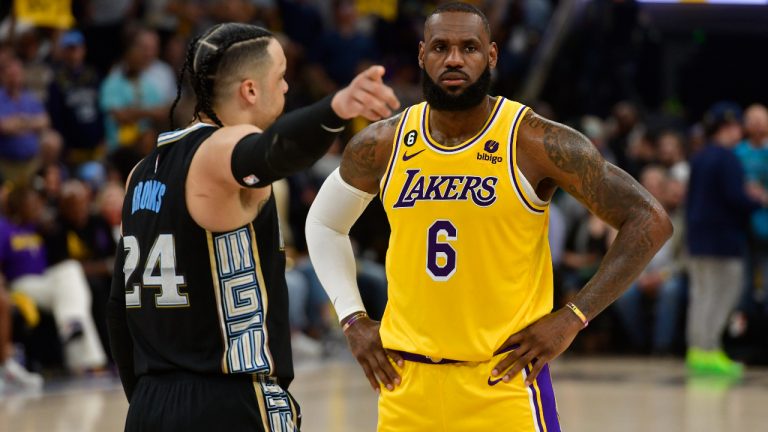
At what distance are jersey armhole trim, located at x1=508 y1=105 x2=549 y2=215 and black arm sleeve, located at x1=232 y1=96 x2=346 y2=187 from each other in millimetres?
1000

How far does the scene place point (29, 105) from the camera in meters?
13.1

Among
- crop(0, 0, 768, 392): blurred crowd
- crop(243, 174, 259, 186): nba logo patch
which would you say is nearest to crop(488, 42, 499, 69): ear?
crop(243, 174, 259, 186): nba logo patch

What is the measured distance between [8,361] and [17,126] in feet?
9.02

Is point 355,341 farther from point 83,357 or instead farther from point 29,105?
point 29,105

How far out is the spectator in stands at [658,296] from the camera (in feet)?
45.7

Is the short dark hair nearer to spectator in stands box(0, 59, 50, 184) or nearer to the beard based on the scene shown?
the beard

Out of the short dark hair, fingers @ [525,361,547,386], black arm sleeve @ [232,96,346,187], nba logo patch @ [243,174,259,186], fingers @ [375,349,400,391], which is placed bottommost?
fingers @ [375,349,400,391]

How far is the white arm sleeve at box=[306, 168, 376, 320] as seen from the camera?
479 cm

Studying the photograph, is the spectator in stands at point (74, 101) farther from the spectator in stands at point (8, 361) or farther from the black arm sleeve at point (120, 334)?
the black arm sleeve at point (120, 334)

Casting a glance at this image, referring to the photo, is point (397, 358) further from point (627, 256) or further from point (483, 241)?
point (627, 256)

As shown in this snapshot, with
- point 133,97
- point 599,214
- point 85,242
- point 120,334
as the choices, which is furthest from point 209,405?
point 133,97

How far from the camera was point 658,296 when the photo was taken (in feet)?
46.4

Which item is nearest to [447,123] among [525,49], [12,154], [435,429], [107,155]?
[435,429]

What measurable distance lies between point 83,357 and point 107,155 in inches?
131
